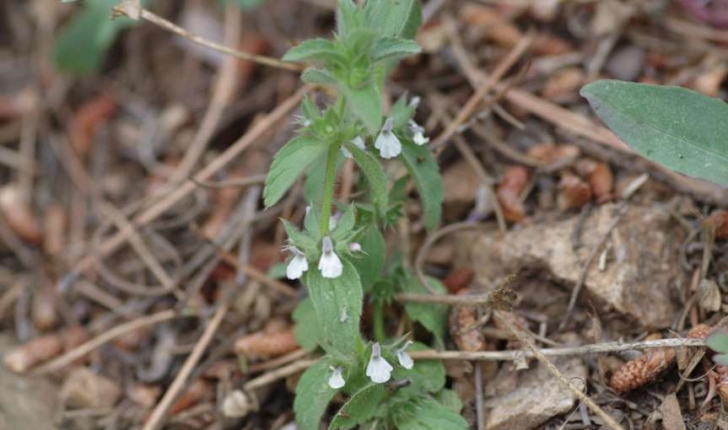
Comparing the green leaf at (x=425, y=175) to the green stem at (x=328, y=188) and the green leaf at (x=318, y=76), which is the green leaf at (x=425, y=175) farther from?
the green leaf at (x=318, y=76)

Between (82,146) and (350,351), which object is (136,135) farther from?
(350,351)

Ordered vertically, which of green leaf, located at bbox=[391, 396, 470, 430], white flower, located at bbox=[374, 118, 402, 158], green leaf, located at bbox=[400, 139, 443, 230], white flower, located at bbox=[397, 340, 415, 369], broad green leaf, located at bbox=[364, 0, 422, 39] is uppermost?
broad green leaf, located at bbox=[364, 0, 422, 39]

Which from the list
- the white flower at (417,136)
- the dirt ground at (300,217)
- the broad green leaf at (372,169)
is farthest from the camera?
the dirt ground at (300,217)

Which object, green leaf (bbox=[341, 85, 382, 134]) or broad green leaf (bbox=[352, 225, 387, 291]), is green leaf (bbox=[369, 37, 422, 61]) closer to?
green leaf (bbox=[341, 85, 382, 134])

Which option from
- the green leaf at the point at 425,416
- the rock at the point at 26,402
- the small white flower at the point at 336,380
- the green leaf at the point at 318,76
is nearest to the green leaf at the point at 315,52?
the green leaf at the point at 318,76

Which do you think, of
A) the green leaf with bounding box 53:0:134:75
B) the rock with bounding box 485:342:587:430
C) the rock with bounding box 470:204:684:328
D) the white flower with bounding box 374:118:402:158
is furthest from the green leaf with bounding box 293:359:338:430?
the green leaf with bounding box 53:0:134:75

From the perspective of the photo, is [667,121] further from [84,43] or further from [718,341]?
[84,43]
